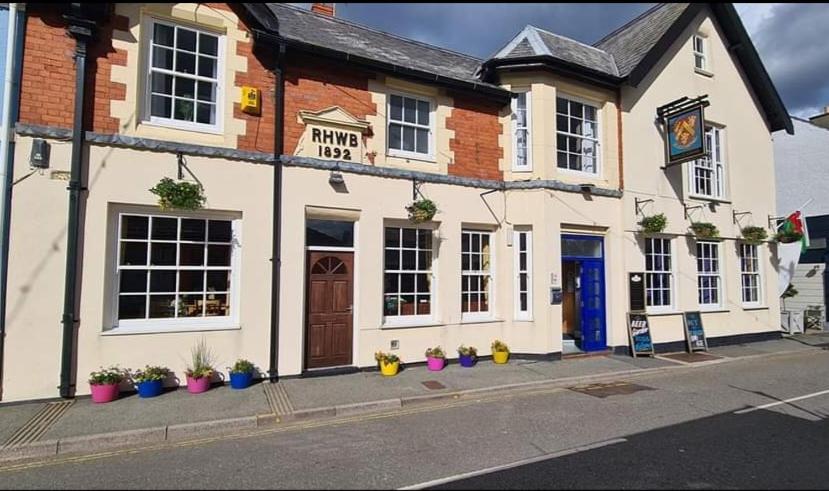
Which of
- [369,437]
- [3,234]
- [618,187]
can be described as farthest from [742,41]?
[3,234]

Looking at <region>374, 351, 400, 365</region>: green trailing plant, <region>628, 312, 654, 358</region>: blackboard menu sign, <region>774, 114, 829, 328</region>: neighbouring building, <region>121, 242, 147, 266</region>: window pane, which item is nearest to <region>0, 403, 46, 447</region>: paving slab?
<region>121, 242, 147, 266</region>: window pane

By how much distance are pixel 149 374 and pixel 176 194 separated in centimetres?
289

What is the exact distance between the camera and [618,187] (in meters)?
11.9

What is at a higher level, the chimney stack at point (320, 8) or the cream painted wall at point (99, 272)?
the chimney stack at point (320, 8)

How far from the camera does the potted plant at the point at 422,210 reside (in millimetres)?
9750

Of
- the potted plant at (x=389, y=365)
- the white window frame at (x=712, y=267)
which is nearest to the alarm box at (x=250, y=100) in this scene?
the potted plant at (x=389, y=365)

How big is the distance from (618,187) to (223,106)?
934 cm

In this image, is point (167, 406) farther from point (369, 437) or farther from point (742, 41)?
point (742, 41)

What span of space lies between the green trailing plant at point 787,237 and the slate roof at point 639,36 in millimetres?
7484

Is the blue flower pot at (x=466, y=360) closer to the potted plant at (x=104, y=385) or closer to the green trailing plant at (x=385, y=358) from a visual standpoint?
the green trailing plant at (x=385, y=358)

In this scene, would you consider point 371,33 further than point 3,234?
Yes

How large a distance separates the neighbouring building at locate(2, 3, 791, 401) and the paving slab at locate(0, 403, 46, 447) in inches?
13.2

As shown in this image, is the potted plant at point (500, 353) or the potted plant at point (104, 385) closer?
the potted plant at point (104, 385)

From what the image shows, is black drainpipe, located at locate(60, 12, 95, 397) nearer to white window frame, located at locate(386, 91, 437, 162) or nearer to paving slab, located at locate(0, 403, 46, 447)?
paving slab, located at locate(0, 403, 46, 447)
